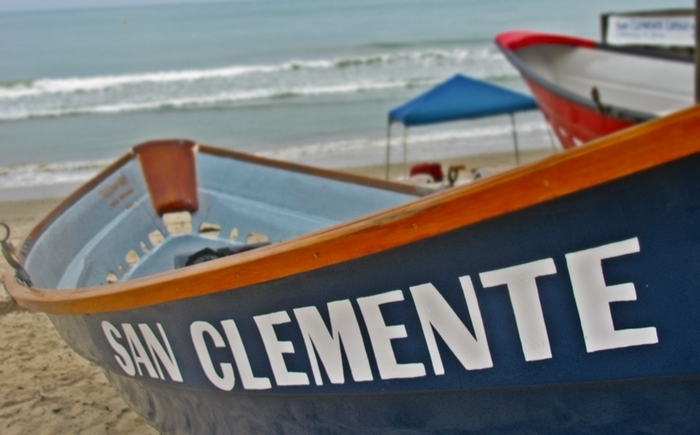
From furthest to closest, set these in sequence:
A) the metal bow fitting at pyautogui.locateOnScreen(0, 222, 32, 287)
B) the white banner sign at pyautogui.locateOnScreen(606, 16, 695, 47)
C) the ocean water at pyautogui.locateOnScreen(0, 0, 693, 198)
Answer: the ocean water at pyautogui.locateOnScreen(0, 0, 693, 198)
the white banner sign at pyautogui.locateOnScreen(606, 16, 695, 47)
the metal bow fitting at pyautogui.locateOnScreen(0, 222, 32, 287)

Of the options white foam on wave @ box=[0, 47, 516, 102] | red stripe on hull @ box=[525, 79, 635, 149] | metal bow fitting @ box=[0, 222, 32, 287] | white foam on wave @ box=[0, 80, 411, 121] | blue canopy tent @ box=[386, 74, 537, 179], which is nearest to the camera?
metal bow fitting @ box=[0, 222, 32, 287]

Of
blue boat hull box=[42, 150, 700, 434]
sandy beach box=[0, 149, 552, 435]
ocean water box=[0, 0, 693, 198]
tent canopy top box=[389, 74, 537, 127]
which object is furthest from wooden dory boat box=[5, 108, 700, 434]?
ocean water box=[0, 0, 693, 198]

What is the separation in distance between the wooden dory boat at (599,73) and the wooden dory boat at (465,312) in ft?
22.7

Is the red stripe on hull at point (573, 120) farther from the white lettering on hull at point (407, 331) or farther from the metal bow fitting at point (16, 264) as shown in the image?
the white lettering on hull at point (407, 331)

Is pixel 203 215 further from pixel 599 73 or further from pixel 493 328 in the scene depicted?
pixel 599 73

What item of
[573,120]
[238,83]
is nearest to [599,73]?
[573,120]

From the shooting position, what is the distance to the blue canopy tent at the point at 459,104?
955cm

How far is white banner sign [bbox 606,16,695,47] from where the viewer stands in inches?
450

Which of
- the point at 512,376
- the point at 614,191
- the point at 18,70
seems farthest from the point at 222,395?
the point at 18,70

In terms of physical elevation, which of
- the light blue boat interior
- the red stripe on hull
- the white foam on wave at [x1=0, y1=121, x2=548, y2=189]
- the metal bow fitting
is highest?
the metal bow fitting

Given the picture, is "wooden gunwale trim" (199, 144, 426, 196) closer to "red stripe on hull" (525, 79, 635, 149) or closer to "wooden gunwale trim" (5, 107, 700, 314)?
"wooden gunwale trim" (5, 107, 700, 314)

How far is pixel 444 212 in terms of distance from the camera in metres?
2.05

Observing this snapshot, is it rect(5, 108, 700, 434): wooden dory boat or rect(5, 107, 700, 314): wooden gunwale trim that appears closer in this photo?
rect(5, 107, 700, 314): wooden gunwale trim

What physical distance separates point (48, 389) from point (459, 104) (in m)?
6.17
